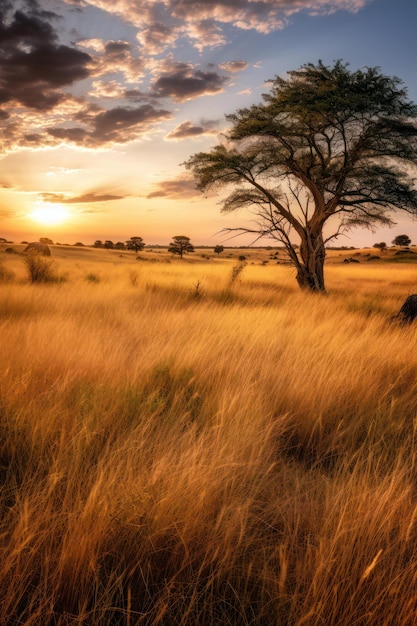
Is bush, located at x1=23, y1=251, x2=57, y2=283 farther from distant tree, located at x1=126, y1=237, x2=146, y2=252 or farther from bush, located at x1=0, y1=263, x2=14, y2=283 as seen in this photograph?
distant tree, located at x1=126, y1=237, x2=146, y2=252

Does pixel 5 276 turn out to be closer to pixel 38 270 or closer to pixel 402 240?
pixel 38 270

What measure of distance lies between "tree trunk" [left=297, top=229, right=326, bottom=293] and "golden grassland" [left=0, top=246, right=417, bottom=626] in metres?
9.31

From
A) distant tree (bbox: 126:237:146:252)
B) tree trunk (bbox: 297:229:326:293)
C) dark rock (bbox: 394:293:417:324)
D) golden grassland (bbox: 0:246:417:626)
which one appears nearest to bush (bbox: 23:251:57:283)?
tree trunk (bbox: 297:229:326:293)

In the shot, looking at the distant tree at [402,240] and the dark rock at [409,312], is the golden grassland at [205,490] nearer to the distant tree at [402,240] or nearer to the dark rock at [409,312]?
the dark rock at [409,312]

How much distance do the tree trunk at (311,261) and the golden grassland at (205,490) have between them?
931 centimetres

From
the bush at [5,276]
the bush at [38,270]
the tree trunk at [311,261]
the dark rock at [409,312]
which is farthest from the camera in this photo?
the tree trunk at [311,261]

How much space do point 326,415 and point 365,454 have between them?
0.56m

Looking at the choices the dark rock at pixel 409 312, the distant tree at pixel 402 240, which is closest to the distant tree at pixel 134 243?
the distant tree at pixel 402 240

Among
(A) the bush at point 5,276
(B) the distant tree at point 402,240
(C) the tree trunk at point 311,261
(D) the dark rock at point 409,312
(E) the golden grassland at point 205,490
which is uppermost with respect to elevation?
(B) the distant tree at point 402,240

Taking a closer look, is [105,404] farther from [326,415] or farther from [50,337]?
[50,337]

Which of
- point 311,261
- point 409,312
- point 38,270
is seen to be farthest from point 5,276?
point 409,312

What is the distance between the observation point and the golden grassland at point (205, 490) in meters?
1.42

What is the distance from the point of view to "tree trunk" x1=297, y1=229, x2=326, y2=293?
44.7 feet

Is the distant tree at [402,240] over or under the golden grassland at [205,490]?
over
